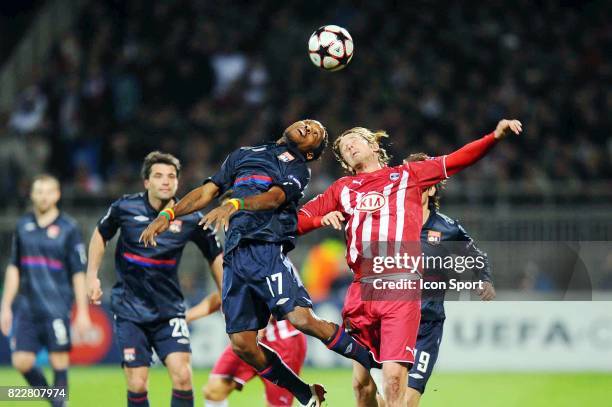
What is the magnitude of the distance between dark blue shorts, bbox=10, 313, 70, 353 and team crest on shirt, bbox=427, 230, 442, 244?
3.75 m

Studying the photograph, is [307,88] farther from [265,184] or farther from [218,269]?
[265,184]

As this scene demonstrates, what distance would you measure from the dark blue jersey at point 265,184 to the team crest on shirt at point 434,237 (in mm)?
1114

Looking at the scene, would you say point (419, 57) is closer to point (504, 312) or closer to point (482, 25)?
point (482, 25)

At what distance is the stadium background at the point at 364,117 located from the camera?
1411 centimetres

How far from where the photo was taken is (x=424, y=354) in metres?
7.87

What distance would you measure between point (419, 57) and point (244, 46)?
3.12m

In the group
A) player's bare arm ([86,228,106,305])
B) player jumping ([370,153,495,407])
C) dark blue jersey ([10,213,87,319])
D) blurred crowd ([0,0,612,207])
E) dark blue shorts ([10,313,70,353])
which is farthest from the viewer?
blurred crowd ([0,0,612,207])

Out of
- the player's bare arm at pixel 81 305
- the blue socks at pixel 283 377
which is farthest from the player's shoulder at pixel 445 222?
the player's bare arm at pixel 81 305

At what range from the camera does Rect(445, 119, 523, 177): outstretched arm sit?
279 inches

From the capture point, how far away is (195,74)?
703 inches

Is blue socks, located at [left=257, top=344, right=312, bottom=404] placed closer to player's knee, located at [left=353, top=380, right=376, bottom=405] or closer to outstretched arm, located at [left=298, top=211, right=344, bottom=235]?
player's knee, located at [left=353, top=380, right=376, bottom=405]

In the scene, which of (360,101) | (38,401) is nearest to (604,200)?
(360,101)

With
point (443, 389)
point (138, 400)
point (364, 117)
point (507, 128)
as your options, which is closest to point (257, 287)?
point (138, 400)

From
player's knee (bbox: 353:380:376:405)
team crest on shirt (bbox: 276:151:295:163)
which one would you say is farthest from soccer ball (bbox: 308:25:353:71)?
player's knee (bbox: 353:380:376:405)
